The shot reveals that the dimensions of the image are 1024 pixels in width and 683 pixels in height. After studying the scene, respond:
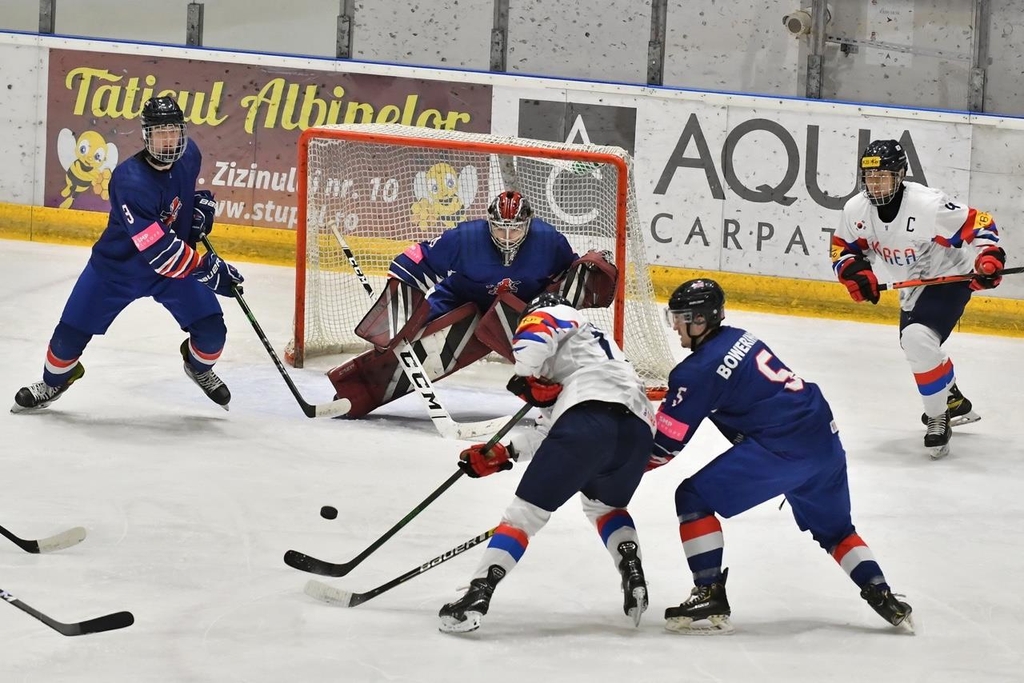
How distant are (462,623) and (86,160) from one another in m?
5.26

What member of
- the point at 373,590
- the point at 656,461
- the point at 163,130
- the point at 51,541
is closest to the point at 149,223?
the point at 163,130

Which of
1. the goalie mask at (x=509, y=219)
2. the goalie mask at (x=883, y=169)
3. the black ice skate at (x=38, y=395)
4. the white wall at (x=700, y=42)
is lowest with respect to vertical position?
the black ice skate at (x=38, y=395)

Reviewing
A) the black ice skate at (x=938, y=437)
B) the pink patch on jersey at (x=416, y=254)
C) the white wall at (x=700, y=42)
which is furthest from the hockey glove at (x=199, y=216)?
the white wall at (x=700, y=42)

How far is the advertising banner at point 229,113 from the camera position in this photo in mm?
7664

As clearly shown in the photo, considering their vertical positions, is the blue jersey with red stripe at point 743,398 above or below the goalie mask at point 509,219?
below

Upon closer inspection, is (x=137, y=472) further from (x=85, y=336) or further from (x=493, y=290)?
(x=493, y=290)

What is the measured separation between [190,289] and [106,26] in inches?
159

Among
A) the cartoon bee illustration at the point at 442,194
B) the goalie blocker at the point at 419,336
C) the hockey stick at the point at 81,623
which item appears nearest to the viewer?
the hockey stick at the point at 81,623

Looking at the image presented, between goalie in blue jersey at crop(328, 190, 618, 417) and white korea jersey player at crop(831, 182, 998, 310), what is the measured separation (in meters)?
0.84

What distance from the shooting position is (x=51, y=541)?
3891mm

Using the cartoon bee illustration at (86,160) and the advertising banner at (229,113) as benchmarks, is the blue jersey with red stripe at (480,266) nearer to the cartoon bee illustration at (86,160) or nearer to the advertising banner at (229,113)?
the advertising banner at (229,113)

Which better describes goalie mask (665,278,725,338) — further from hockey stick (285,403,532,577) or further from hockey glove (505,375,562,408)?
hockey stick (285,403,532,577)

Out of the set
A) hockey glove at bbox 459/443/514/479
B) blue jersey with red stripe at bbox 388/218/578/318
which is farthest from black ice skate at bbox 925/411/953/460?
hockey glove at bbox 459/443/514/479

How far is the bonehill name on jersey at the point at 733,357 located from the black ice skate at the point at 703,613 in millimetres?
480
